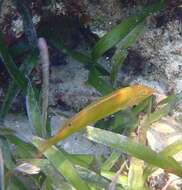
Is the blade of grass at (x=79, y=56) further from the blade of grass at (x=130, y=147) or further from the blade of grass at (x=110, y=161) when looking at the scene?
the blade of grass at (x=130, y=147)

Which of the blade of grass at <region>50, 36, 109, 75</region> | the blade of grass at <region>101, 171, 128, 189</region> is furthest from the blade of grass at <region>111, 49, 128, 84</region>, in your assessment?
the blade of grass at <region>101, 171, 128, 189</region>

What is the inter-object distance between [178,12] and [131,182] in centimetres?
105

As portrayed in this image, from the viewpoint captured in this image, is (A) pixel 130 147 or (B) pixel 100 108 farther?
(A) pixel 130 147

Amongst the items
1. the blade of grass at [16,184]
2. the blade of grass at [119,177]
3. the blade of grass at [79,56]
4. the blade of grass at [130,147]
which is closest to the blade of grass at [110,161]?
the blade of grass at [119,177]

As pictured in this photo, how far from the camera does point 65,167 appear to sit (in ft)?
5.59

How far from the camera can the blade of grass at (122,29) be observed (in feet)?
7.20

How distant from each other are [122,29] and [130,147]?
74 centimetres

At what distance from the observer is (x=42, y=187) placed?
184 cm

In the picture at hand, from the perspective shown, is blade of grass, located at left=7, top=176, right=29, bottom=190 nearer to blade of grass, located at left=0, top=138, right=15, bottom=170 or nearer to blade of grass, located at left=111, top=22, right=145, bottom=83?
blade of grass, located at left=0, top=138, right=15, bottom=170

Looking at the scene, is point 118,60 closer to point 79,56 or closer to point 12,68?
point 79,56

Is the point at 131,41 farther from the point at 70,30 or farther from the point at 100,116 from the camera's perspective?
the point at 100,116

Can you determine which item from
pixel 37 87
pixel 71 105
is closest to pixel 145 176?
pixel 71 105

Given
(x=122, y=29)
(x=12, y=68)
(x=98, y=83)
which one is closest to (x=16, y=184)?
(x=12, y=68)

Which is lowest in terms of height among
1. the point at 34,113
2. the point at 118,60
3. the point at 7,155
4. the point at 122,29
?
the point at 7,155
